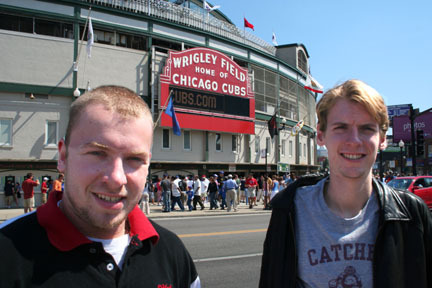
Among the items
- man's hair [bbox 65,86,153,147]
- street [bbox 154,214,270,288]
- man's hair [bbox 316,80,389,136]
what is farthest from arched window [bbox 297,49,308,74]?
man's hair [bbox 65,86,153,147]

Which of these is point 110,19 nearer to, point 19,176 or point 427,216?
point 19,176

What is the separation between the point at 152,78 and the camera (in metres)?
27.0

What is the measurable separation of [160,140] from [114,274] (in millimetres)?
26226

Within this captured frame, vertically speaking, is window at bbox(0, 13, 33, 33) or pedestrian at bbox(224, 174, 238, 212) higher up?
window at bbox(0, 13, 33, 33)

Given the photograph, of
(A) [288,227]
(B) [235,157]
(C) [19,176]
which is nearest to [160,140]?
(B) [235,157]

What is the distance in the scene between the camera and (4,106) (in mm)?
22203

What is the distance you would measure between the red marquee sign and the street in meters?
15.3

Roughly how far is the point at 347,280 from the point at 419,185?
14.6 metres

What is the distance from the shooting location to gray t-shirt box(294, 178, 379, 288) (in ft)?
7.32

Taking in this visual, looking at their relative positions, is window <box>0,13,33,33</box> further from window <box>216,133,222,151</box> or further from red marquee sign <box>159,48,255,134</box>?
window <box>216,133,222,151</box>

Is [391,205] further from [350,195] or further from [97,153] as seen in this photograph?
[97,153]

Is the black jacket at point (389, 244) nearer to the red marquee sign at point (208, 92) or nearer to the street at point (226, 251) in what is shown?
the street at point (226, 251)

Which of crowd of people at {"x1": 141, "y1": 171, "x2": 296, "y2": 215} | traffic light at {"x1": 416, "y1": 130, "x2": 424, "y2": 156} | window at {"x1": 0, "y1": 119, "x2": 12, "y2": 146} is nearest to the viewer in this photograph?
crowd of people at {"x1": 141, "y1": 171, "x2": 296, "y2": 215}

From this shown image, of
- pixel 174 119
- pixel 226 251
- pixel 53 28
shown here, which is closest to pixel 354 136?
pixel 226 251
